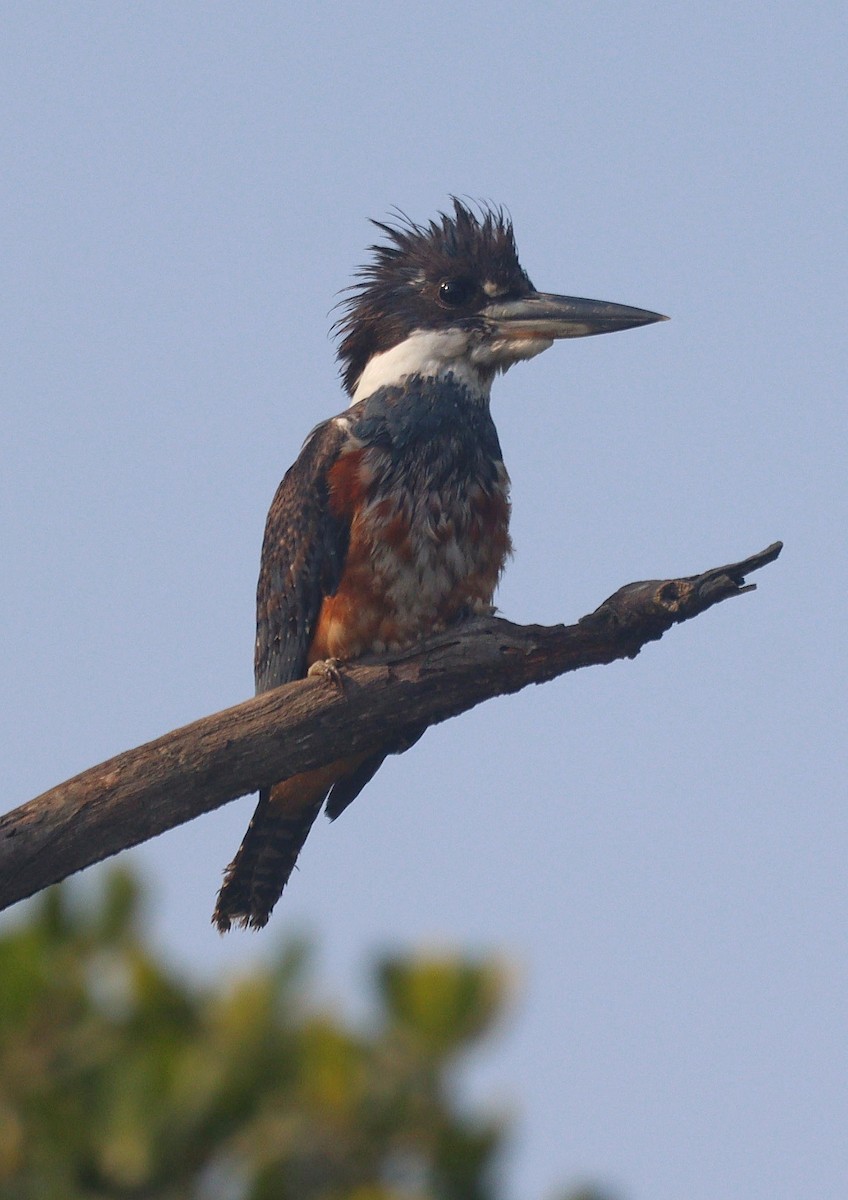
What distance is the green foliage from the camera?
6.25 feet

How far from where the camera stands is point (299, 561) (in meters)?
6.21

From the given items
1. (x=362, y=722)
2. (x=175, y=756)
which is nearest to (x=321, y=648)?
(x=362, y=722)

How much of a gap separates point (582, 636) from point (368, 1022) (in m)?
3.38

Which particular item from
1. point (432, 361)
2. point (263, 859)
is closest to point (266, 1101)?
point (263, 859)

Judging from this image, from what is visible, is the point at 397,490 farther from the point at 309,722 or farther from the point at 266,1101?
the point at 266,1101

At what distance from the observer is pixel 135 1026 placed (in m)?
2.05

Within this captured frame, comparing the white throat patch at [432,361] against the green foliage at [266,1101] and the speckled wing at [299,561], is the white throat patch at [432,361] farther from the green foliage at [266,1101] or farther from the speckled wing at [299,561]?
the green foliage at [266,1101]

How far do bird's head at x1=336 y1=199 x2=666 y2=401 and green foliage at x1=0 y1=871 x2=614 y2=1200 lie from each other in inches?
191

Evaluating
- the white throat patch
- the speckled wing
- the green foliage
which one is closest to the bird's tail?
the speckled wing

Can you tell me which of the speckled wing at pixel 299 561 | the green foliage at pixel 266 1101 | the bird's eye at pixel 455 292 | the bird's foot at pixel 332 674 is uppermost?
the bird's eye at pixel 455 292

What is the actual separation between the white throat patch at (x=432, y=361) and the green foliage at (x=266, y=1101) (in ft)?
15.8

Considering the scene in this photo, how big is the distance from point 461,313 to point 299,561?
1.41 m

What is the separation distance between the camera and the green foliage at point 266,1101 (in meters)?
1.90

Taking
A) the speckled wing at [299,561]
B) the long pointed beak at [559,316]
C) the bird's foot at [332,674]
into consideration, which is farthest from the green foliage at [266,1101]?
the long pointed beak at [559,316]
